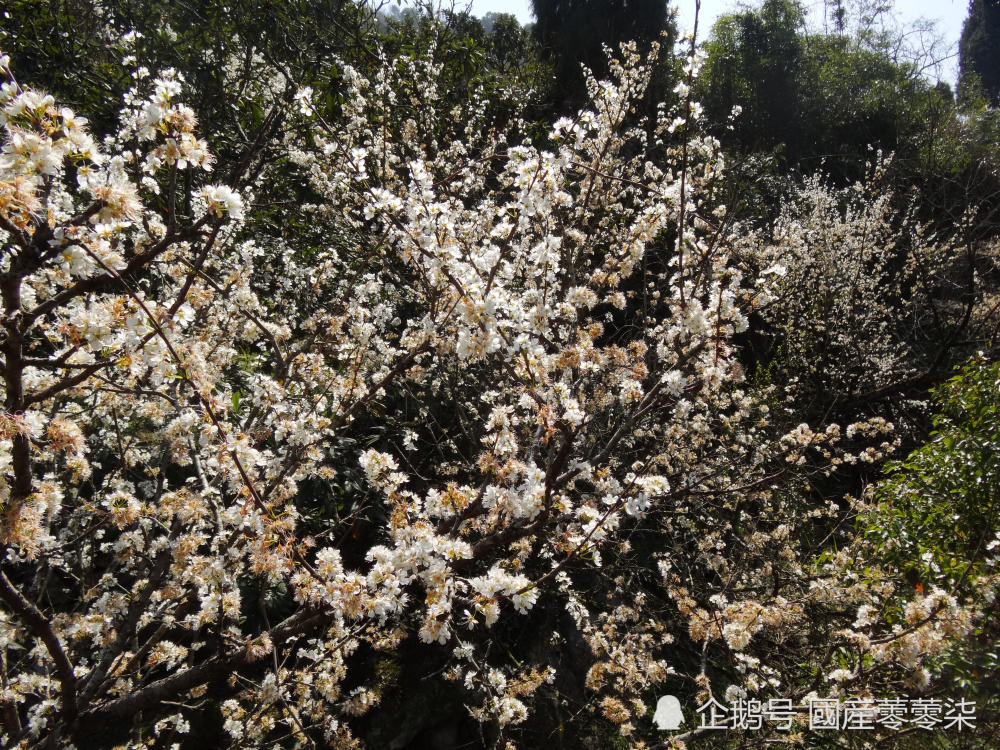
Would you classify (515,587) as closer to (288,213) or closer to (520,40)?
(288,213)

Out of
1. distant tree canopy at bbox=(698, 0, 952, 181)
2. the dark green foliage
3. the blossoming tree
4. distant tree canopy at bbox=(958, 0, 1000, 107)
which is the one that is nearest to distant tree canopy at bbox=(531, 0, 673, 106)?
distant tree canopy at bbox=(698, 0, 952, 181)

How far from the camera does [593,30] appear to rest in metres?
10.6

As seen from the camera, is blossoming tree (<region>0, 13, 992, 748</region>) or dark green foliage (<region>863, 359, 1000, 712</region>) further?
dark green foliage (<region>863, 359, 1000, 712</region>)

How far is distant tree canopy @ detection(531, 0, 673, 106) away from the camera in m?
10.4

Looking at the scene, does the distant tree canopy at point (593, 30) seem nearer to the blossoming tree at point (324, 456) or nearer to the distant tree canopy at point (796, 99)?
the distant tree canopy at point (796, 99)

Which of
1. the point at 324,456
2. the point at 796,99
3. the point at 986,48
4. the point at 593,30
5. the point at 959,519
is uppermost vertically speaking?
the point at 986,48

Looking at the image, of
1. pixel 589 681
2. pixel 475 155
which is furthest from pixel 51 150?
pixel 475 155

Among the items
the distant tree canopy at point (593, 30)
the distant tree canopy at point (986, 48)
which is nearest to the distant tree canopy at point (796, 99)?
the distant tree canopy at point (593, 30)

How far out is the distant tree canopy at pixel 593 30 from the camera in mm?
10438

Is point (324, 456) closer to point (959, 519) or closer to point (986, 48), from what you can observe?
point (959, 519)

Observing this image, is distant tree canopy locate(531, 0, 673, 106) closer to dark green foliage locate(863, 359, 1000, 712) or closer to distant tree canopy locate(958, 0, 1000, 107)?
dark green foliage locate(863, 359, 1000, 712)

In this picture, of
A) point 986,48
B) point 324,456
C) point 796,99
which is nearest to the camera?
point 324,456

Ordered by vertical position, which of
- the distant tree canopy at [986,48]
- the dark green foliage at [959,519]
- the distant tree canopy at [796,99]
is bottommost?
the dark green foliage at [959,519]

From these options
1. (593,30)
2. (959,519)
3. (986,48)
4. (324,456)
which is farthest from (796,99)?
(986,48)
